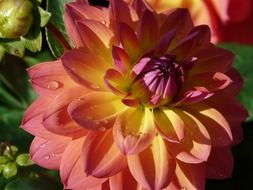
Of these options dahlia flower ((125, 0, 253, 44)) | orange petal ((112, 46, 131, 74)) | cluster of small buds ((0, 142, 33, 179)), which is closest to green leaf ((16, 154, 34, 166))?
cluster of small buds ((0, 142, 33, 179))

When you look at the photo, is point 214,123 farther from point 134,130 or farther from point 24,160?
point 24,160

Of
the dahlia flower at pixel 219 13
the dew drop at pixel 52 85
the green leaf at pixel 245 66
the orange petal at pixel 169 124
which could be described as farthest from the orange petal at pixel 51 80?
the green leaf at pixel 245 66

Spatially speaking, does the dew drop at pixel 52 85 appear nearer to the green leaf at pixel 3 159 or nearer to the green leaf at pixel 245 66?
the green leaf at pixel 3 159

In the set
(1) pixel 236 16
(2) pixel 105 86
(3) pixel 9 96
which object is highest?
(2) pixel 105 86

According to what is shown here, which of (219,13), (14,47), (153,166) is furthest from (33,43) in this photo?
(219,13)

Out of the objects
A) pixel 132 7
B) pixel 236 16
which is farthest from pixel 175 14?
pixel 236 16

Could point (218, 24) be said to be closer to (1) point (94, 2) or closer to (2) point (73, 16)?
(1) point (94, 2)

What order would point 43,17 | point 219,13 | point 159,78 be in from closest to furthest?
point 159,78 → point 43,17 → point 219,13
